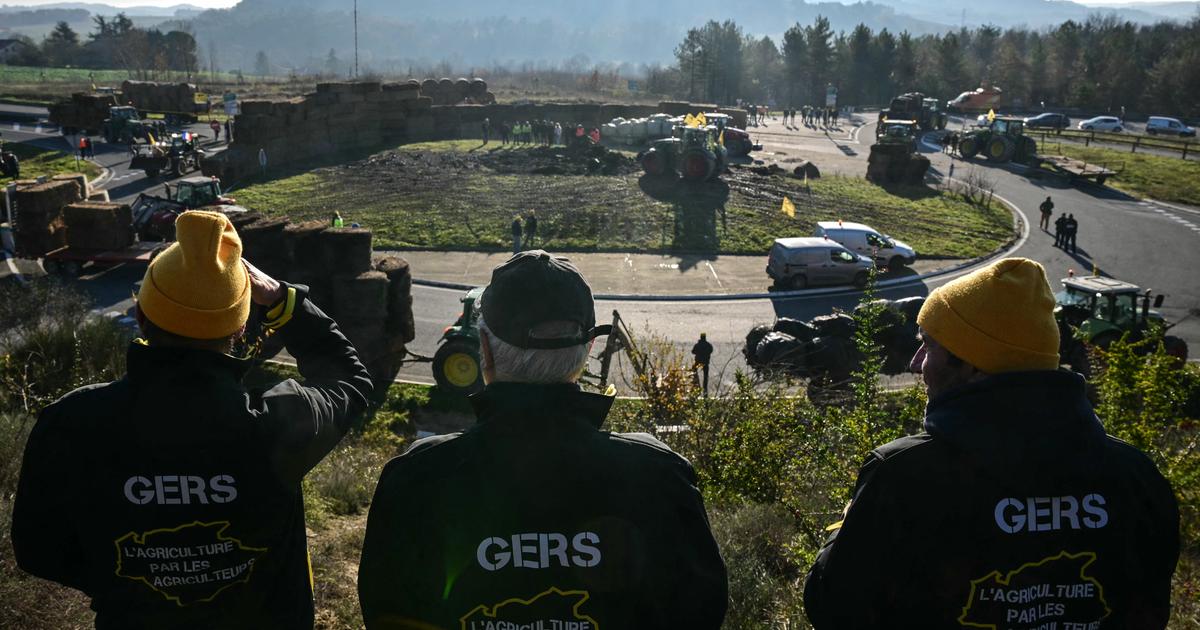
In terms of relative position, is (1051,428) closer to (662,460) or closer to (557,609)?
(662,460)

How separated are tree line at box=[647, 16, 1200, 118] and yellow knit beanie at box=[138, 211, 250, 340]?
85.9 metres

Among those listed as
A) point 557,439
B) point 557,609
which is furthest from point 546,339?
point 557,609

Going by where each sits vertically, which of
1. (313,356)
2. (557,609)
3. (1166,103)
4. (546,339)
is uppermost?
(1166,103)

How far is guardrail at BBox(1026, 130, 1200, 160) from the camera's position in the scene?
53531 millimetres

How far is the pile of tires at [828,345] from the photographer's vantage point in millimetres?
15250

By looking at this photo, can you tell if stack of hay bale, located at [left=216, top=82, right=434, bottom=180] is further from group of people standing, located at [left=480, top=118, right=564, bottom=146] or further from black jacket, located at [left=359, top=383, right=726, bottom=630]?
black jacket, located at [left=359, top=383, right=726, bottom=630]

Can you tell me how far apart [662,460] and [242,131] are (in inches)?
1535

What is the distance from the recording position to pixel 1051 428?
8.87 ft

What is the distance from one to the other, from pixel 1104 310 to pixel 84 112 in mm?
52503

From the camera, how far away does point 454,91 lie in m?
58.2

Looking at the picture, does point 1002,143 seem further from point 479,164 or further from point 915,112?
point 479,164

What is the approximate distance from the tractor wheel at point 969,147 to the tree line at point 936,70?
3984 cm

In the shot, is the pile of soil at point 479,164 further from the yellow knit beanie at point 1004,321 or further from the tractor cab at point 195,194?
the yellow knit beanie at point 1004,321

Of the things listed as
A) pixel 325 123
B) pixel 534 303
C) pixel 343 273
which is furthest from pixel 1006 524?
pixel 325 123
